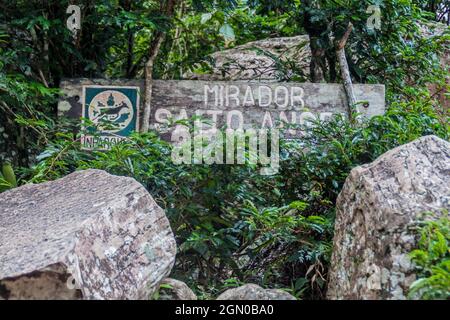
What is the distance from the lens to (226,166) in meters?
3.58

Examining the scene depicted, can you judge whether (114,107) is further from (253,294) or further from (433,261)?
(433,261)

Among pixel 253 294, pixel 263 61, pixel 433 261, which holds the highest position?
pixel 263 61

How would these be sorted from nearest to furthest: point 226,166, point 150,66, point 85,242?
point 85,242, point 226,166, point 150,66

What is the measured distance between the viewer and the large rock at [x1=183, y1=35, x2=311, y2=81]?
540 centimetres

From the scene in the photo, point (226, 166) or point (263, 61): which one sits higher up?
point (263, 61)

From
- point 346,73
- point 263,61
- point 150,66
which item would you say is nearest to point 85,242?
point 150,66

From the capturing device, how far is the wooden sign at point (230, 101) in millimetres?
4754

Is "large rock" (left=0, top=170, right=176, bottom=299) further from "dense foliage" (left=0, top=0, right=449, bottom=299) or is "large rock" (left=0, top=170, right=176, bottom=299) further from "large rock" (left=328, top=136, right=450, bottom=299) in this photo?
"large rock" (left=328, top=136, right=450, bottom=299)

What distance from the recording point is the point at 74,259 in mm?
2312

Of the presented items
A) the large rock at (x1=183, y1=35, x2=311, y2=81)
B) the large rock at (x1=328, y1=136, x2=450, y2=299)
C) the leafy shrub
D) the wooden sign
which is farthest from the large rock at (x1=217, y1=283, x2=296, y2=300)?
the large rock at (x1=183, y1=35, x2=311, y2=81)

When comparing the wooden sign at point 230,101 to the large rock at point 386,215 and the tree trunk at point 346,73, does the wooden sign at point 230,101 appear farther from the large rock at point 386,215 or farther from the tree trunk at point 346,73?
the large rock at point 386,215

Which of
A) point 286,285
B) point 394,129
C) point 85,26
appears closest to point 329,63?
point 394,129

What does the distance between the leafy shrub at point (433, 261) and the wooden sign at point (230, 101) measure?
2362mm

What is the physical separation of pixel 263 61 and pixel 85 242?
3568 millimetres
